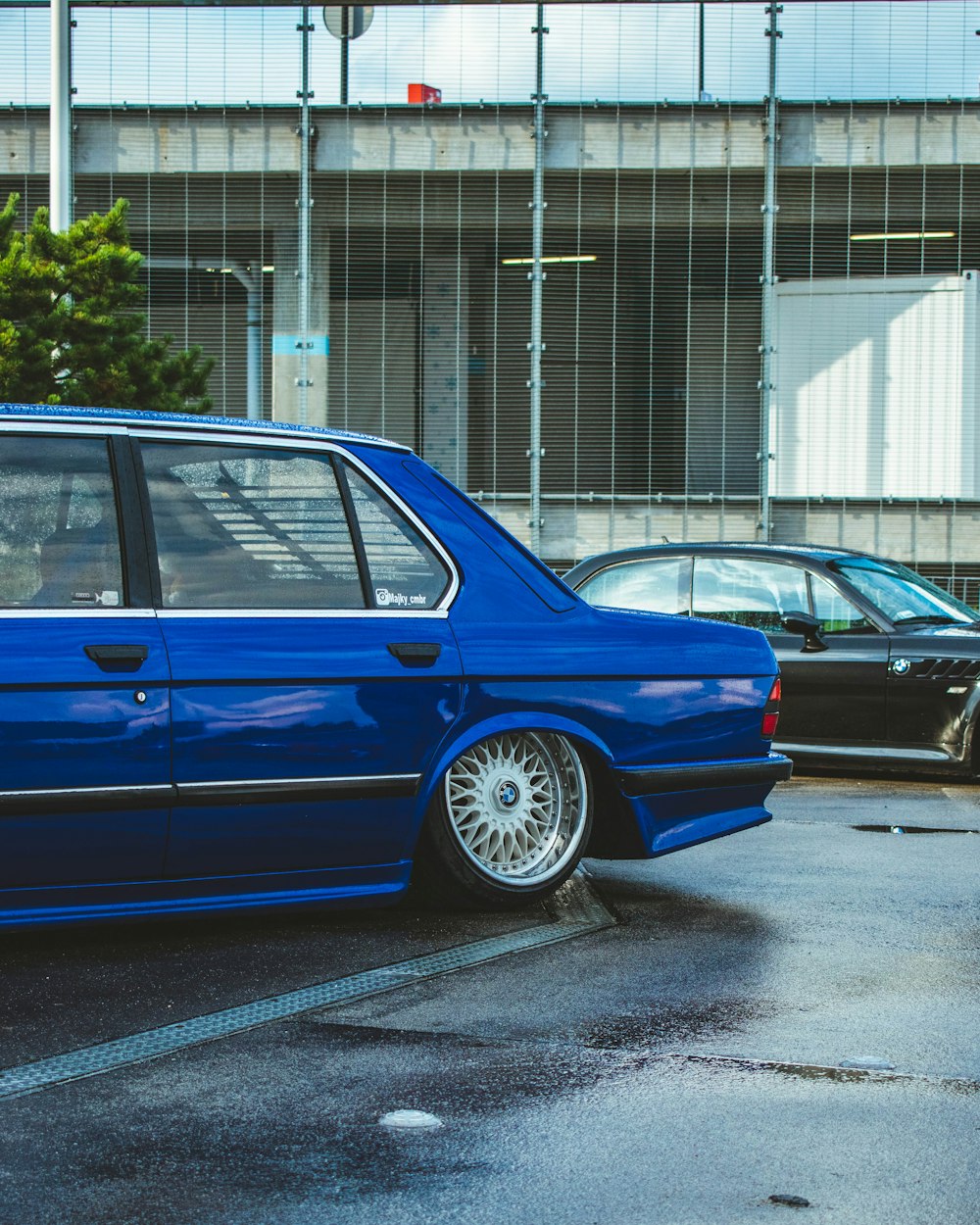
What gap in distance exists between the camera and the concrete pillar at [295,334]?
19766 mm

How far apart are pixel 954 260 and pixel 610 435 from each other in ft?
13.6

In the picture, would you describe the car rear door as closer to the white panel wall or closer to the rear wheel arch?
the rear wheel arch

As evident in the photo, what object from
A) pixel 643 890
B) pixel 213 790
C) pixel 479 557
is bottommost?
pixel 643 890

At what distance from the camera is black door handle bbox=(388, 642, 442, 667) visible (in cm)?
554

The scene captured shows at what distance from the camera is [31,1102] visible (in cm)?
382

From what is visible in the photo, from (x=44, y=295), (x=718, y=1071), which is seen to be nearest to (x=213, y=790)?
(x=718, y=1071)

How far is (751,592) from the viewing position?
11.0 m

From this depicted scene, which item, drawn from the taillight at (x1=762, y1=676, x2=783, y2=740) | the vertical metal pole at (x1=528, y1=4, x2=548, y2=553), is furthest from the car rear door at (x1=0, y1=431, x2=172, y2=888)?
the vertical metal pole at (x1=528, y1=4, x2=548, y2=553)

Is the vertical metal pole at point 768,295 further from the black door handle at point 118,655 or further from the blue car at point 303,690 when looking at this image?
the black door handle at point 118,655

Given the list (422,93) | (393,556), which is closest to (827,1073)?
(393,556)

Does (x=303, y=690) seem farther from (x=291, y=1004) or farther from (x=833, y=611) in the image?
(x=833, y=611)

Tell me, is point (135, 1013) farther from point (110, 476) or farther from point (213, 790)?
point (110, 476)

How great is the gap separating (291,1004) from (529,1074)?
877 mm

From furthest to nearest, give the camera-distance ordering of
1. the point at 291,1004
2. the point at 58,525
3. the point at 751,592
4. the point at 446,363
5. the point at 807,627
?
the point at 446,363 → the point at 751,592 → the point at 807,627 → the point at 58,525 → the point at 291,1004
